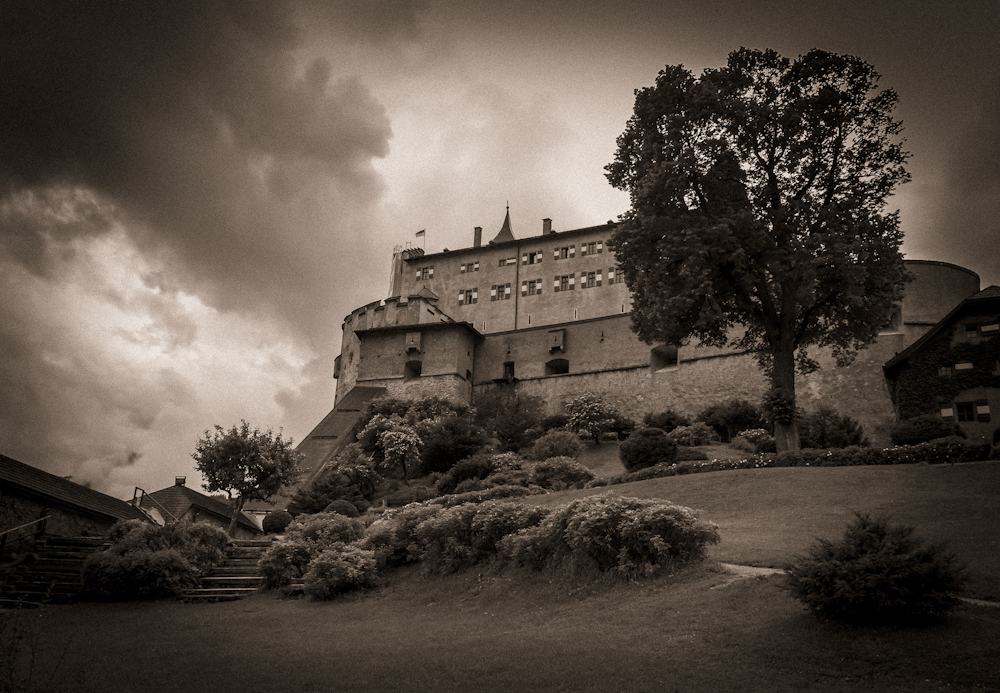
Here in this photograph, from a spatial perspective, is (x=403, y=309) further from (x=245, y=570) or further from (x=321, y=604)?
(x=321, y=604)

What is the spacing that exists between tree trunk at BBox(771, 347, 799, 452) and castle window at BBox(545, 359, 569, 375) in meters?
29.4

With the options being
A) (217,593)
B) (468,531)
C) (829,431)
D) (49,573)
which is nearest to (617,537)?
(468,531)

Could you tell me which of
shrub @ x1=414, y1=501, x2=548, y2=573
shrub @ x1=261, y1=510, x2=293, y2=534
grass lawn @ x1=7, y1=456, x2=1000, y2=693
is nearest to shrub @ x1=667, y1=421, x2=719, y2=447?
shrub @ x1=261, y1=510, x2=293, y2=534

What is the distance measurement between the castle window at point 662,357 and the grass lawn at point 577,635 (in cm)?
3049

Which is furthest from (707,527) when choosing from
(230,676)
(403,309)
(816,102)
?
(403,309)

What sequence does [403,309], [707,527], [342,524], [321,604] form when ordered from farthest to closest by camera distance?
[403,309] < [342,524] < [321,604] < [707,527]

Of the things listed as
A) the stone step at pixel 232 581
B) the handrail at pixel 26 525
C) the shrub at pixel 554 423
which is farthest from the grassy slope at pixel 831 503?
the shrub at pixel 554 423

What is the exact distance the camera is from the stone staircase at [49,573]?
1454cm

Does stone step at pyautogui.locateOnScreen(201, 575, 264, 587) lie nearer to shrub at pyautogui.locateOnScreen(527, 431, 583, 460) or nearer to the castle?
shrub at pyautogui.locateOnScreen(527, 431, 583, 460)

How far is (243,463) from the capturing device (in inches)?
1066

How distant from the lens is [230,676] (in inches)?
304

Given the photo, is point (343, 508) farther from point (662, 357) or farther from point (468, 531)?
point (662, 357)

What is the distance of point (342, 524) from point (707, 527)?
10198 mm

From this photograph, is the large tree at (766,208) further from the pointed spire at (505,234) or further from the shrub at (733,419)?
the pointed spire at (505,234)
